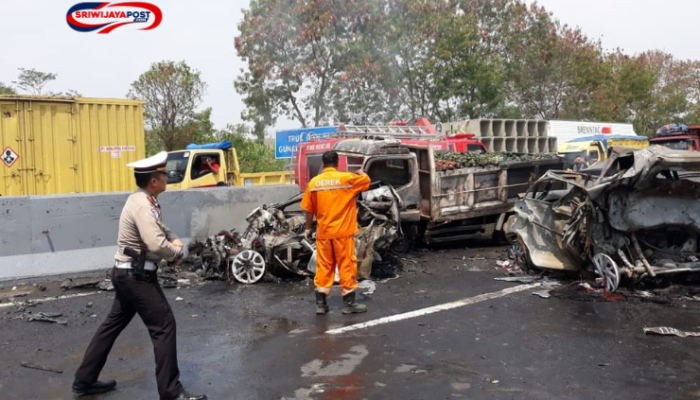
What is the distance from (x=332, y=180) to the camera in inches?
258

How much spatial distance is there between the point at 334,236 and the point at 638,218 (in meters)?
3.65

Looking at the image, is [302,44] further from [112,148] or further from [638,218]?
[638,218]

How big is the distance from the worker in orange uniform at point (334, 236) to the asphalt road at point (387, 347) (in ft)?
0.88

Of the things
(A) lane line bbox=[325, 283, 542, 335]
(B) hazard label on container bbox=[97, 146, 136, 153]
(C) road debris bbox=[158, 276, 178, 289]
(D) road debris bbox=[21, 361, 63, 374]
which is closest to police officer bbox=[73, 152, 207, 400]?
(D) road debris bbox=[21, 361, 63, 374]

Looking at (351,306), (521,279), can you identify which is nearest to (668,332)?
(521,279)

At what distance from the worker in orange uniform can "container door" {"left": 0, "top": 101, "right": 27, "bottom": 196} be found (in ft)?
24.1

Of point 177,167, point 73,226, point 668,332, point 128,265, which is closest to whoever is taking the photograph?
point 128,265

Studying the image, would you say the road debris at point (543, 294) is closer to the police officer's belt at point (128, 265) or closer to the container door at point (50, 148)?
the police officer's belt at point (128, 265)

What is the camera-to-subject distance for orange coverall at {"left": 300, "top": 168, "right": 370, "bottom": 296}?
649 centimetres

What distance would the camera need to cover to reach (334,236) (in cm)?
648

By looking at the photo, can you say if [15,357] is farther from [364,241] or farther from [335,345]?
[364,241]

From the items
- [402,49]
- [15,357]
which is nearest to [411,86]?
[402,49]

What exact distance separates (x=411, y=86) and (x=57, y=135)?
1545 cm

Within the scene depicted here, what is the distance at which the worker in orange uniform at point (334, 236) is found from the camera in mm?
6488
